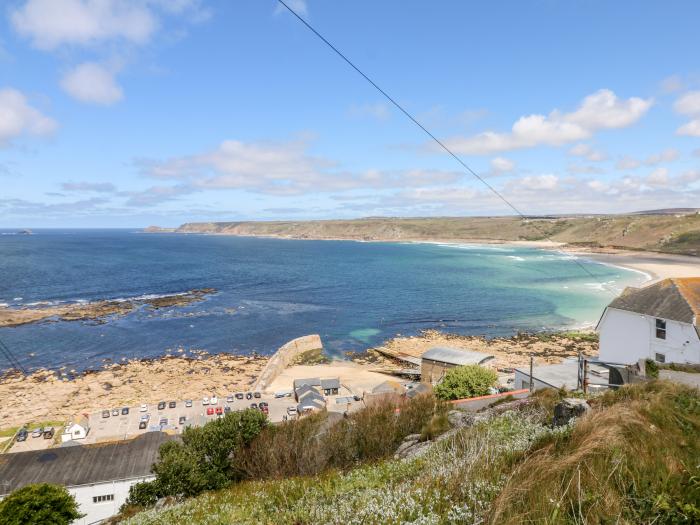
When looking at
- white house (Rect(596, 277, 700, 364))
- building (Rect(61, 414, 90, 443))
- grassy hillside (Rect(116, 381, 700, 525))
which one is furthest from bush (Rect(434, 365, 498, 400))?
building (Rect(61, 414, 90, 443))

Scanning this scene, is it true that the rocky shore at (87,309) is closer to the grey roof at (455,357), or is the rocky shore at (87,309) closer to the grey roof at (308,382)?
the grey roof at (308,382)

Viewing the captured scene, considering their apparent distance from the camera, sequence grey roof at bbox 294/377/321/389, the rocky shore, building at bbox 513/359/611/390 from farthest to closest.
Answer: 1. the rocky shore
2. grey roof at bbox 294/377/321/389
3. building at bbox 513/359/611/390

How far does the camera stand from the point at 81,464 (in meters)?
20.8

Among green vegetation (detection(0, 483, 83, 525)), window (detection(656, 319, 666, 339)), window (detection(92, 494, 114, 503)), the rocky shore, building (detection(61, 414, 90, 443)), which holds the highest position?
window (detection(656, 319, 666, 339))

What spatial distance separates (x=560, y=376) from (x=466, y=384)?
507 centimetres

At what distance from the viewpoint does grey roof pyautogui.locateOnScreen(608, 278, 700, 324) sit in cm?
2309

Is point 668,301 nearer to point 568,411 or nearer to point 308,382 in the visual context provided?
point 568,411

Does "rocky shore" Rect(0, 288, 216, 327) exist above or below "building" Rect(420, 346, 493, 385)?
below

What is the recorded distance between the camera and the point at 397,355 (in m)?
49.8

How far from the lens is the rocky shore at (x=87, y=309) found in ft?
209

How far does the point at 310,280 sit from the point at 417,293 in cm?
2956

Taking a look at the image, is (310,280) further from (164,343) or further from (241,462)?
(241,462)

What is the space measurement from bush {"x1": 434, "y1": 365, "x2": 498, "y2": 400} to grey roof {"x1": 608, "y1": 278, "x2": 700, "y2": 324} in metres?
10.1

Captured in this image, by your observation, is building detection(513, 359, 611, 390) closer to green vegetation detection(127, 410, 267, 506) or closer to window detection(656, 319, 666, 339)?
window detection(656, 319, 666, 339)
